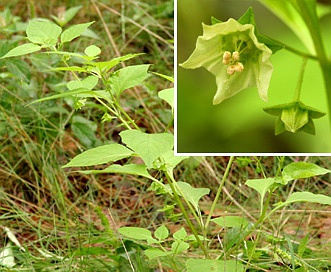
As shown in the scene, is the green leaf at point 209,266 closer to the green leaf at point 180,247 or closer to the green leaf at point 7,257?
the green leaf at point 180,247

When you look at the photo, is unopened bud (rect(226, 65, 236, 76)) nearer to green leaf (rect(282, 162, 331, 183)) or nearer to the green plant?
the green plant

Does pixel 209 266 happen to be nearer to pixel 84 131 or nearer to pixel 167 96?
pixel 167 96

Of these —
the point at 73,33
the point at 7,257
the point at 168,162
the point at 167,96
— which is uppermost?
the point at 73,33

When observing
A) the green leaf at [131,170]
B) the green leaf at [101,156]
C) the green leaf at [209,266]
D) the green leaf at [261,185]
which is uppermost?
the green leaf at [101,156]

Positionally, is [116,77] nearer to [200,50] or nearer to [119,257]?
[200,50]

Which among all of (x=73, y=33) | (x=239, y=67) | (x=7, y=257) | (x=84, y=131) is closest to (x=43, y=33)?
(x=73, y=33)

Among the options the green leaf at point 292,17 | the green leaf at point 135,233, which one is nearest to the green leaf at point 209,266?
the green leaf at point 135,233
